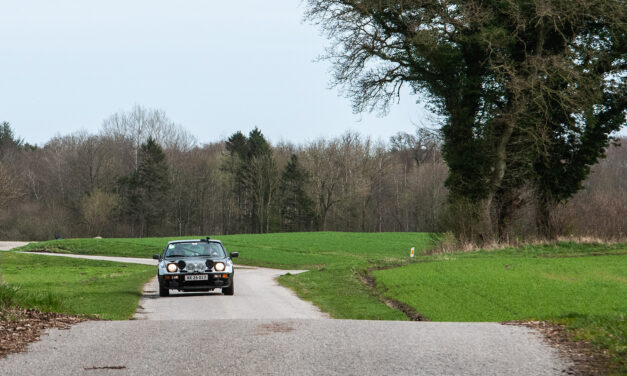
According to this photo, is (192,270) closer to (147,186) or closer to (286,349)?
(286,349)

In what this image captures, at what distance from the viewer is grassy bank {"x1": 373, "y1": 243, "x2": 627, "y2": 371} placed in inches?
482

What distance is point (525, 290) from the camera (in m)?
20.2

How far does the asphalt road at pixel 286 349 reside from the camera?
7.84m

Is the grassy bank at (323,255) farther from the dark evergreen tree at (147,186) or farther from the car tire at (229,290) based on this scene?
the dark evergreen tree at (147,186)

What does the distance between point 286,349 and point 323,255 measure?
45.4m

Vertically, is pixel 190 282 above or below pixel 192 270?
below

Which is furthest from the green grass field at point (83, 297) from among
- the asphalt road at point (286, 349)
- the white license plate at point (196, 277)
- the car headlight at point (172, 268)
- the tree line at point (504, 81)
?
the tree line at point (504, 81)

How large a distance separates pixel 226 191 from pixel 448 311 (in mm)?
87351

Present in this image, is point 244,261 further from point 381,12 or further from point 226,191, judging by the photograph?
point 226,191

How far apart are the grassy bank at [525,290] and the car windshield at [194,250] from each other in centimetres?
522

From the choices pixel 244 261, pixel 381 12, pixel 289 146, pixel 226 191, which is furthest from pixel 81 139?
pixel 381 12

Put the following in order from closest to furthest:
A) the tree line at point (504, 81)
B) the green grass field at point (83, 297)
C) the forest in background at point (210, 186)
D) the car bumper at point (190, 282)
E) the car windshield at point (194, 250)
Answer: the green grass field at point (83, 297)
the car bumper at point (190, 282)
the car windshield at point (194, 250)
the tree line at point (504, 81)
the forest in background at point (210, 186)

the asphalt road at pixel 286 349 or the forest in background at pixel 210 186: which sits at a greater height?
the forest in background at pixel 210 186

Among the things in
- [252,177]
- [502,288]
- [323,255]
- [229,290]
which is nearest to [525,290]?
[502,288]
